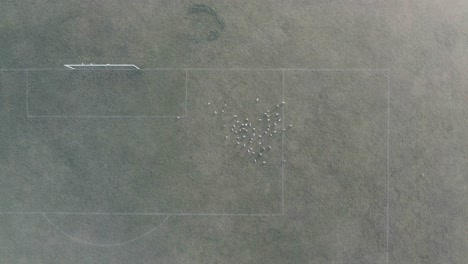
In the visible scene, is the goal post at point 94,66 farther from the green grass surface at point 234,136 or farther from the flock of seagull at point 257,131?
the flock of seagull at point 257,131

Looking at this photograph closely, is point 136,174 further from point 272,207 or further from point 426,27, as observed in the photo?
point 426,27

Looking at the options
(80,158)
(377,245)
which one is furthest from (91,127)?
(377,245)

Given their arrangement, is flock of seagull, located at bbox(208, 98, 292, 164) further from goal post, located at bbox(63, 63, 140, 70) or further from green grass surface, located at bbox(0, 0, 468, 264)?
goal post, located at bbox(63, 63, 140, 70)

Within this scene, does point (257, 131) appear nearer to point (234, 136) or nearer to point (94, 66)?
point (234, 136)

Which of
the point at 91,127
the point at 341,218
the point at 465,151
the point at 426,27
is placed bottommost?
the point at 341,218

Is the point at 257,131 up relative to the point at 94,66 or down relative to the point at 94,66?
down

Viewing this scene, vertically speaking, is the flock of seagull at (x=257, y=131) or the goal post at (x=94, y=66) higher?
the goal post at (x=94, y=66)

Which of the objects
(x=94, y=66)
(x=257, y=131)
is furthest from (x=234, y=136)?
(x=94, y=66)

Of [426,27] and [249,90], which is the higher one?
[426,27]

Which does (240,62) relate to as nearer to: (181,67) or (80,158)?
(181,67)

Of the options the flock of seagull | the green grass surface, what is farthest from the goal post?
the flock of seagull

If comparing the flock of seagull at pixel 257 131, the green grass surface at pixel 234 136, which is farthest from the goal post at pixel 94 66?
the flock of seagull at pixel 257 131
